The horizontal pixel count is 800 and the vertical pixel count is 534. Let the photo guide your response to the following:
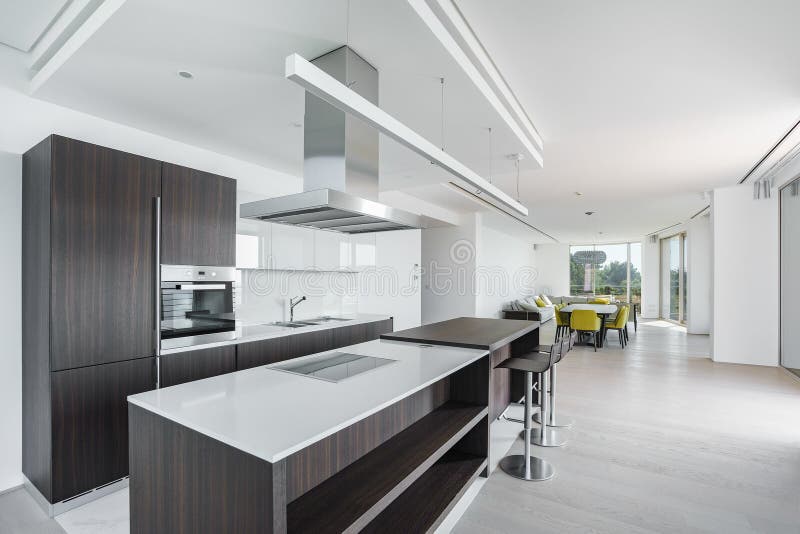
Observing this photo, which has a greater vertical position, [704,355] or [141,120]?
[141,120]

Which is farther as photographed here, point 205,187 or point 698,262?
point 698,262

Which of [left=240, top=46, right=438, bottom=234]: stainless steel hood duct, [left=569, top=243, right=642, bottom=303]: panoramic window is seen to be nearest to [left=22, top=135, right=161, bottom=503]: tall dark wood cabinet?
[left=240, top=46, right=438, bottom=234]: stainless steel hood duct

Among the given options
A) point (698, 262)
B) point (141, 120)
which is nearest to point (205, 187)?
point (141, 120)

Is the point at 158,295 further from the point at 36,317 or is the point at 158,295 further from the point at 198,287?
the point at 36,317

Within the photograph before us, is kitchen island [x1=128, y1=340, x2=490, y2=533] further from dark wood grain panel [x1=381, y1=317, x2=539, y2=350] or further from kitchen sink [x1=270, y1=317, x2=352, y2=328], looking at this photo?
kitchen sink [x1=270, y1=317, x2=352, y2=328]

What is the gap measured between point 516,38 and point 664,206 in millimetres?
7374

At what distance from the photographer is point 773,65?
8.89ft

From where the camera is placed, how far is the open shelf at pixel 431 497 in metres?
1.97

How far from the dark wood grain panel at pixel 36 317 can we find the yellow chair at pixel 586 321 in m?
7.70

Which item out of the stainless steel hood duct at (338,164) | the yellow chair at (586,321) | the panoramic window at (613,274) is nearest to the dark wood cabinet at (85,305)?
the stainless steel hood duct at (338,164)

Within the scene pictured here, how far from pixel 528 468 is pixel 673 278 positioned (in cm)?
1150

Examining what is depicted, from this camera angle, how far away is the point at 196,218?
10.2 ft

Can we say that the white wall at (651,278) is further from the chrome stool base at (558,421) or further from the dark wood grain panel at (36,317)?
the dark wood grain panel at (36,317)

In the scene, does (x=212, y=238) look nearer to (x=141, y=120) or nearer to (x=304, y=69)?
(x=141, y=120)
